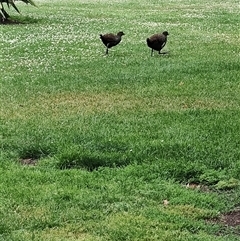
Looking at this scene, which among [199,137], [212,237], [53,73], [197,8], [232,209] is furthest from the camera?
[197,8]

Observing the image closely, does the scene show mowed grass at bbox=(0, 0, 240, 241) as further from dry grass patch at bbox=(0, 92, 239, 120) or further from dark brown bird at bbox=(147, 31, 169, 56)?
dark brown bird at bbox=(147, 31, 169, 56)

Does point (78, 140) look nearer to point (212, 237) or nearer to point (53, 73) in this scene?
point (212, 237)

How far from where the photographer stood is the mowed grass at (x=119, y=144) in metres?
5.00

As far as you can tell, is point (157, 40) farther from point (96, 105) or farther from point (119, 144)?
point (119, 144)

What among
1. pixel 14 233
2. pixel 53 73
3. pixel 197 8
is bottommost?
pixel 197 8

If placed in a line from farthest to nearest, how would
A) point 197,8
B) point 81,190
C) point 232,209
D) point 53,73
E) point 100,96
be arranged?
1. point 197,8
2. point 53,73
3. point 100,96
4. point 81,190
5. point 232,209

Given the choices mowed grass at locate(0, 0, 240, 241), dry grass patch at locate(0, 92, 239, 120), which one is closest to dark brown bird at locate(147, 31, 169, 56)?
mowed grass at locate(0, 0, 240, 241)

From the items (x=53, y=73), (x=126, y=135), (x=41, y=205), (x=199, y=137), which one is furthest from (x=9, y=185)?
(x=53, y=73)

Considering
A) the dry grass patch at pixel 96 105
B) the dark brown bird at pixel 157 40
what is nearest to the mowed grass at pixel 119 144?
the dry grass patch at pixel 96 105

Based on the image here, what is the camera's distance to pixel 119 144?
22.4 feet

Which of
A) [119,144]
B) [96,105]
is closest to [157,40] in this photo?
[96,105]

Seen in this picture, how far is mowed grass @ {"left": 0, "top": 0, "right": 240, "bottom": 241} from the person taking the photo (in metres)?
5.00

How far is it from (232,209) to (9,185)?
6.93 feet

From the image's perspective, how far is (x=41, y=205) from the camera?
17.4 feet
